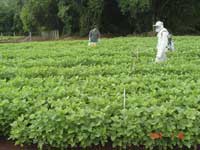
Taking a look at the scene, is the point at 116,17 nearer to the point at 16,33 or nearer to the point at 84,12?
the point at 84,12

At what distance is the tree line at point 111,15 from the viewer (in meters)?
42.4

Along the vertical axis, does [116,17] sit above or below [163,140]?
above

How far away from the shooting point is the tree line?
4241cm

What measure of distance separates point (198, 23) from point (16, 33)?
35900 millimetres

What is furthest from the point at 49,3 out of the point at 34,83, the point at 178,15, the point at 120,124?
the point at 120,124

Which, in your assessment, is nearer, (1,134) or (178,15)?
(1,134)

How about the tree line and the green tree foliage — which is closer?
the tree line

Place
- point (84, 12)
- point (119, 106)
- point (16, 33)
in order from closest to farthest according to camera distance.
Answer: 1. point (119, 106)
2. point (84, 12)
3. point (16, 33)

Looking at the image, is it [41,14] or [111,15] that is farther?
[111,15]

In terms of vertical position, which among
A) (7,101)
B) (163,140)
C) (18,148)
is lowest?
Answer: (18,148)

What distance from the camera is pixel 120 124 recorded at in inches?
203

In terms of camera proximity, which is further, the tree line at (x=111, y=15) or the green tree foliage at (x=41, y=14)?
the green tree foliage at (x=41, y=14)

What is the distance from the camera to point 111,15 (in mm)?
46188

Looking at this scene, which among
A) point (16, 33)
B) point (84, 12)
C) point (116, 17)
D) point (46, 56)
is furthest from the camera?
point (16, 33)
